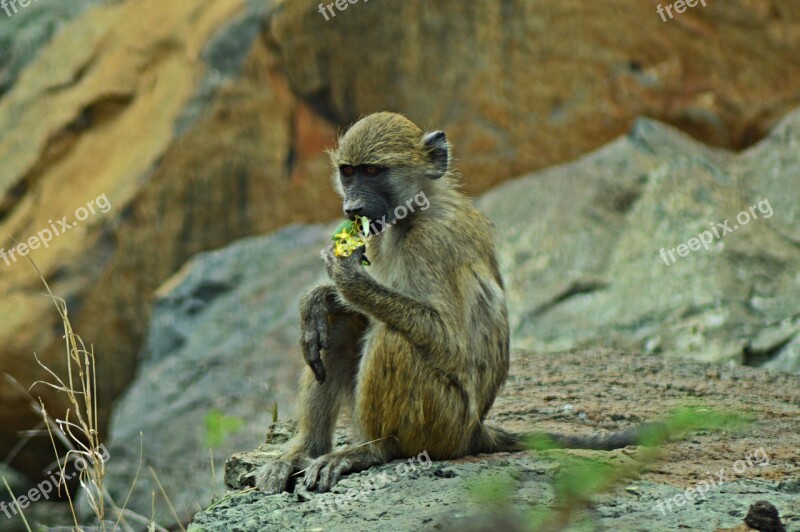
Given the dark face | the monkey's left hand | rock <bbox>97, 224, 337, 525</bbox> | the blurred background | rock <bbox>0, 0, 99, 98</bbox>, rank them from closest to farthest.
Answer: the monkey's left hand
the dark face
rock <bbox>97, 224, 337, 525</bbox>
the blurred background
rock <bbox>0, 0, 99, 98</bbox>

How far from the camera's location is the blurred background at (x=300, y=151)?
12.0 metres

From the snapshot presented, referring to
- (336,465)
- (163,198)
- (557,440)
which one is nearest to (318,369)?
(336,465)

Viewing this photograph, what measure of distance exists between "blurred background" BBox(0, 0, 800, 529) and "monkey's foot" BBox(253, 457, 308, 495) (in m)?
5.03

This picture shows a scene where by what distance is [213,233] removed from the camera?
1386cm

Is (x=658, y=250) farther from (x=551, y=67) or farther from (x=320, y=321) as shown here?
(x=320, y=321)

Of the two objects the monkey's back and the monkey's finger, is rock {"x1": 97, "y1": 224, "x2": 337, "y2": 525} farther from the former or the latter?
the monkey's back

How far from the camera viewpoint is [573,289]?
1109 centimetres

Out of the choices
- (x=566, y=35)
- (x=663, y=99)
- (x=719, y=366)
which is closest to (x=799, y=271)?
(x=719, y=366)

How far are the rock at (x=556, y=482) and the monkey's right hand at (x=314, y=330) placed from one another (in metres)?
0.75

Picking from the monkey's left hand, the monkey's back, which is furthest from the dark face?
the monkey's left hand

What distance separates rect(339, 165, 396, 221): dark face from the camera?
6551mm

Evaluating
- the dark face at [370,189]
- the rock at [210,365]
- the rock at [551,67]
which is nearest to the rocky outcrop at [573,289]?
the rock at [210,365]

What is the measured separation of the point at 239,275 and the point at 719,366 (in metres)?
5.96

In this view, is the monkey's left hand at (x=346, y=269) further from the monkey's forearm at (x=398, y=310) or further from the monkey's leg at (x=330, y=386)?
the monkey's leg at (x=330, y=386)
